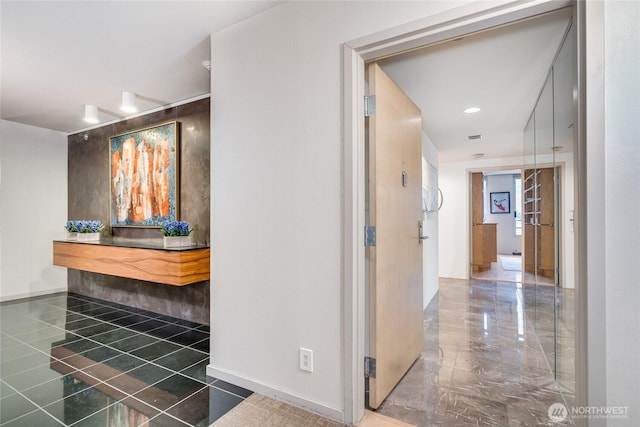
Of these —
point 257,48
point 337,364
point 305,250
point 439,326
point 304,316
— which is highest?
point 257,48

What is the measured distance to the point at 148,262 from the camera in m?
2.86

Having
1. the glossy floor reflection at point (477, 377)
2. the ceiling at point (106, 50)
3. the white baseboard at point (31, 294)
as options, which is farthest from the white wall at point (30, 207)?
the glossy floor reflection at point (477, 377)

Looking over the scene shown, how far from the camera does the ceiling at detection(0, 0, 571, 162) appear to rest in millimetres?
1869

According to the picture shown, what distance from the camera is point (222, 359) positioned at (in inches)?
82.4

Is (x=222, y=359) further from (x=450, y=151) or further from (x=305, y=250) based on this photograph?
(x=450, y=151)

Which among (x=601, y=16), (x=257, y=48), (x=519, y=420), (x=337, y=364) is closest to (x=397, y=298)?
(x=337, y=364)

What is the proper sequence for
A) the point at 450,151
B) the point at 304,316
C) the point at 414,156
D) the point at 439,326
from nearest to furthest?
1. the point at 304,316
2. the point at 414,156
3. the point at 439,326
4. the point at 450,151

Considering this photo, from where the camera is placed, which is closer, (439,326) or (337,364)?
(337,364)

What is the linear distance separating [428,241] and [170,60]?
133 inches

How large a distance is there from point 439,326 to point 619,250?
2278 millimetres

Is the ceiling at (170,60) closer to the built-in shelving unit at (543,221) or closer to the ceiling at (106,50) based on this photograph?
the ceiling at (106,50)

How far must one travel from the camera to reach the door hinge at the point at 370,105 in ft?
5.66

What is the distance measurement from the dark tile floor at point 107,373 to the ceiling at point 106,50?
7.59 ft

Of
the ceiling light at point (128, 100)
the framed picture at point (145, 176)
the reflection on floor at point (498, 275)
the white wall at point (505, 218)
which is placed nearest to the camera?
the ceiling light at point (128, 100)
